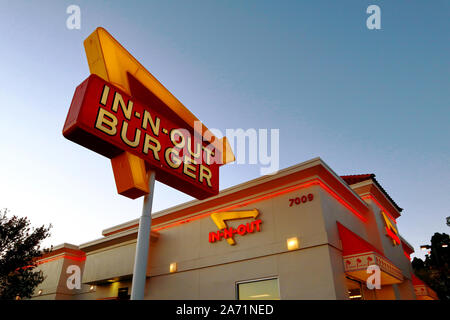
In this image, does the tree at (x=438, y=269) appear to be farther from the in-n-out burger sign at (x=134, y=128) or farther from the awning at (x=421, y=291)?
Result: the in-n-out burger sign at (x=134, y=128)

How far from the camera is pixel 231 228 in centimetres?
1309

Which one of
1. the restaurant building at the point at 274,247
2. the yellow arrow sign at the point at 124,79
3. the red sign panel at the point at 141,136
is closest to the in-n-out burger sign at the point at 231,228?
the restaurant building at the point at 274,247


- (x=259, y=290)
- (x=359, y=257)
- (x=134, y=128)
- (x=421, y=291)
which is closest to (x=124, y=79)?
(x=134, y=128)

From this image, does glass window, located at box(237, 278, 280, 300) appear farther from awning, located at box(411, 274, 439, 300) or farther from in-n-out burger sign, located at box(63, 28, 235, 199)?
awning, located at box(411, 274, 439, 300)

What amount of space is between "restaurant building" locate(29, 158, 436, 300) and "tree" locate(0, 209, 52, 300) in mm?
2947

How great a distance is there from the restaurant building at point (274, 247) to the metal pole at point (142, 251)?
23.5ft

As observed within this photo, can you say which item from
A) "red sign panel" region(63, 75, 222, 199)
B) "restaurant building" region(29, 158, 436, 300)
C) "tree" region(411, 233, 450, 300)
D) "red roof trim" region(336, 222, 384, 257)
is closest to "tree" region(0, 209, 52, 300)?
"restaurant building" region(29, 158, 436, 300)

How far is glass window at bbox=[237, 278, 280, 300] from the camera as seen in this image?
11195 millimetres

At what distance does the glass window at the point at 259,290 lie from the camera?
441 inches

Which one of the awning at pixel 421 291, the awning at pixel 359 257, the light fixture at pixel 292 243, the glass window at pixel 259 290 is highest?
the light fixture at pixel 292 243

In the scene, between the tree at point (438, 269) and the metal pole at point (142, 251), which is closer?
the metal pole at point (142, 251)

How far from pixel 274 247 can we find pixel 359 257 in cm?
309

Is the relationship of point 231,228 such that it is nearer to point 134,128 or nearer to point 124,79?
point 134,128
